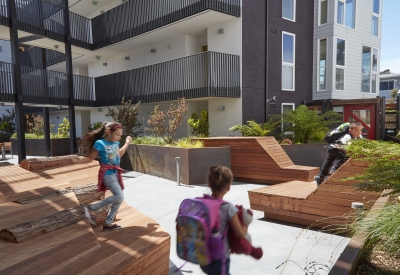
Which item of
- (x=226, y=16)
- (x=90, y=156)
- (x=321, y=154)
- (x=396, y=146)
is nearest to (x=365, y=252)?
(x=396, y=146)

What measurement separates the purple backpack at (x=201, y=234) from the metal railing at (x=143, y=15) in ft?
33.1

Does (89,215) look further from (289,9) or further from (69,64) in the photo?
(289,9)

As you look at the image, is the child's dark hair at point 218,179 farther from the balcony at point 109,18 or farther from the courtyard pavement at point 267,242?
the balcony at point 109,18

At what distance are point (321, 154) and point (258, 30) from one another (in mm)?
5546

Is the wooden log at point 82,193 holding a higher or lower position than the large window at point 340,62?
lower

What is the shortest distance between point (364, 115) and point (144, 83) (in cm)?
1004

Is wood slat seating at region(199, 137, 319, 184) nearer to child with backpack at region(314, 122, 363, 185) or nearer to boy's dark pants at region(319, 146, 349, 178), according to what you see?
boy's dark pants at region(319, 146, 349, 178)

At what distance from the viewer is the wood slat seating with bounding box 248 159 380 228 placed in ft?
15.0

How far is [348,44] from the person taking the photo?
15.2 m

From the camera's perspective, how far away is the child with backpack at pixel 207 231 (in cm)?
211

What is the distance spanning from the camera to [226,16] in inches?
456

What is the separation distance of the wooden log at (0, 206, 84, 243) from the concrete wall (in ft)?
44.7

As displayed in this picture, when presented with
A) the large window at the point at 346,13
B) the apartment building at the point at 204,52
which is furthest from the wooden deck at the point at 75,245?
the large window at the point at 346,13

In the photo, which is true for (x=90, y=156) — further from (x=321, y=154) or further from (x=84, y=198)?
(x=321, y=154)
